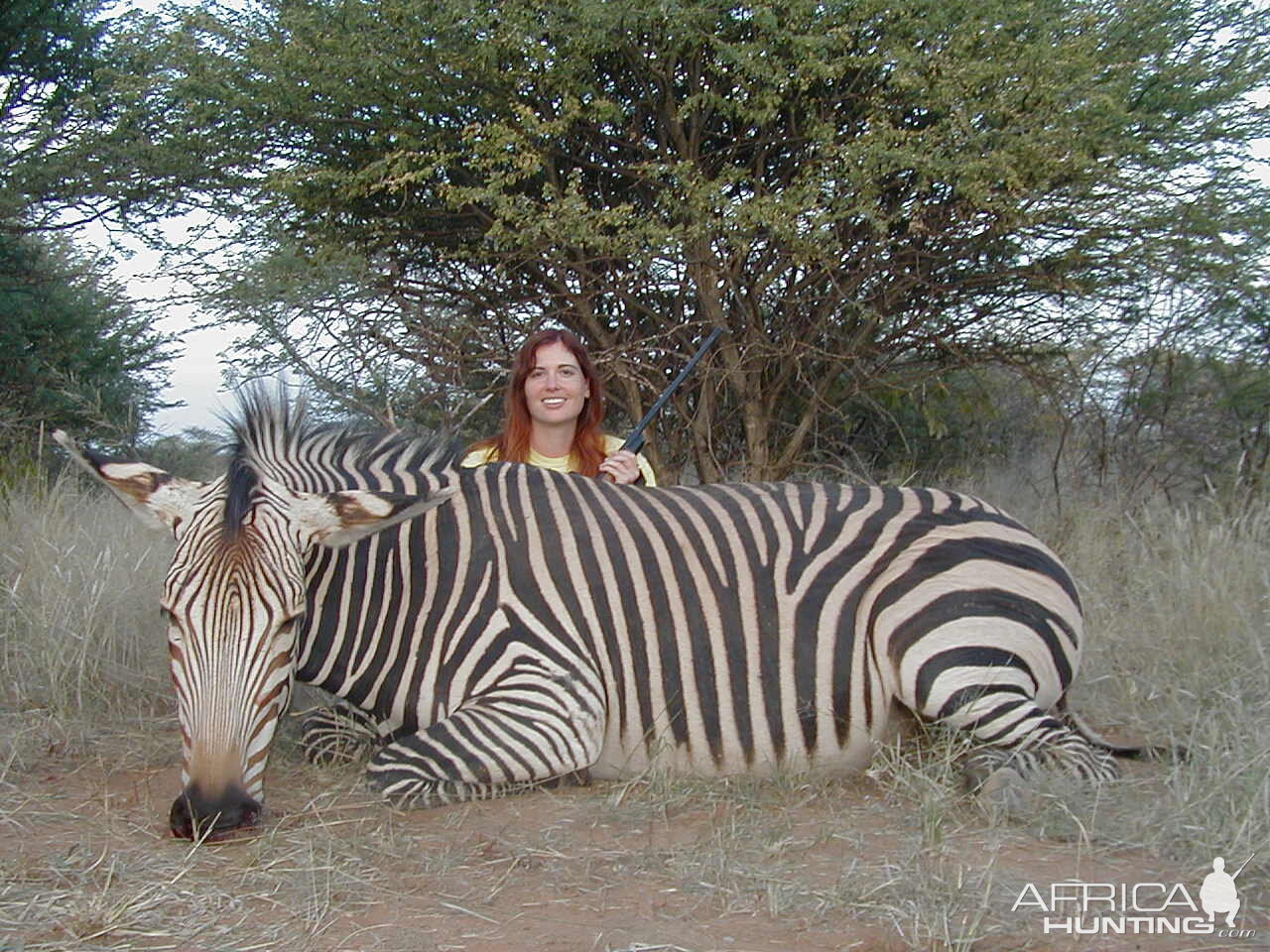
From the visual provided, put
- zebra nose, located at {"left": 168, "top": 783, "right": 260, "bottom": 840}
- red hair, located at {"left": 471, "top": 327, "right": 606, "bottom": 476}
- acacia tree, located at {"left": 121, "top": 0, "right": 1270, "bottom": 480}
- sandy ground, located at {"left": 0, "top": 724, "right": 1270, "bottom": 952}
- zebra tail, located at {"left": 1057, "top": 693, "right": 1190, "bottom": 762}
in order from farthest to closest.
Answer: acacia tree, located at {"left": 121, "top": 0, "right": 1270, "bottom": 480}
red hair, located at {"left": 471, "top": 327, "right": 606, "bottom": 476}
zebra tail, located at {"left": 1057, "top": 693, "right": 1190, "bottom": 762}
zebra nose, located at {"left": 168, "top": 783, "right": 260, "bottom": 840}
sandy ground, located at {"left": 0, "top": 724, "right": 1270, "bottom": 952}

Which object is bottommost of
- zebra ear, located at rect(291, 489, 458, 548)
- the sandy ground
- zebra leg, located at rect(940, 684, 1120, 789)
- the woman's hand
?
the sandy ground

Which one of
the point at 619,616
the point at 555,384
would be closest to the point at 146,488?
the point at 619,616

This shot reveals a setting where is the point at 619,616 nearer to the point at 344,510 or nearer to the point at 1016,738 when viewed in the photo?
the point at 344,510

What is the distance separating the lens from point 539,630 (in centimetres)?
340

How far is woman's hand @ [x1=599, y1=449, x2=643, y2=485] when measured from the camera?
4.67 m

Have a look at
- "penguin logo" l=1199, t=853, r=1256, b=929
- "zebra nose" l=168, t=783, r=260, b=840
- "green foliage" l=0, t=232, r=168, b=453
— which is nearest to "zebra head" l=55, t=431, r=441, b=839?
"zebra nose" l=168, t=783, r=260, b=840

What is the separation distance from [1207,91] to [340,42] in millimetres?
6059

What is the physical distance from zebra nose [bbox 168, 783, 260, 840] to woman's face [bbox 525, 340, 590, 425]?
7.51 feet

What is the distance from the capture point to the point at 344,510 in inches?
121

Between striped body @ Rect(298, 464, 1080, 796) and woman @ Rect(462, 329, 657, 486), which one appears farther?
woman @ Rect(462, 329, 657, 486)

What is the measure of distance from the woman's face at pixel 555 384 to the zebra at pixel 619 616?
94cm

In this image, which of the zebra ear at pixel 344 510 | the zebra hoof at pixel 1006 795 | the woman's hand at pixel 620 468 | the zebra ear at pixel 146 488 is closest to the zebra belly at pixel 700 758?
the zebra hoof at pixel 1006 795

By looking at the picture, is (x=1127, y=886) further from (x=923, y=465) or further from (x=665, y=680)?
(x=923, y=465)

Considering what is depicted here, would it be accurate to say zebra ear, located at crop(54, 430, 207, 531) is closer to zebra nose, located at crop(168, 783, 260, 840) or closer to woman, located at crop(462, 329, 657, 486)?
zebra nose, located at crop(168, 783, 260, 840)
